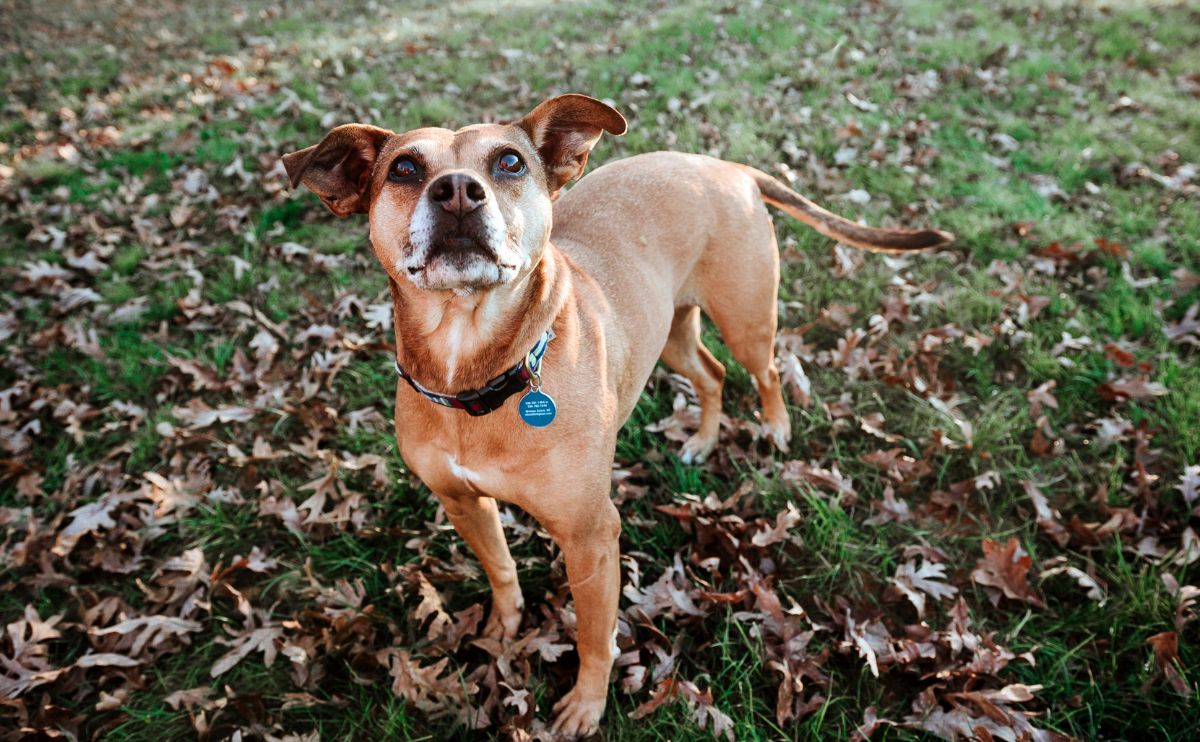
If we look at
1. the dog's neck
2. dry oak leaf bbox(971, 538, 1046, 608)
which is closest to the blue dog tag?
the dog's neck

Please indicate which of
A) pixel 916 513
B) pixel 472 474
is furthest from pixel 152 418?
pixel 916 513

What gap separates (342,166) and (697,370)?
218 cm

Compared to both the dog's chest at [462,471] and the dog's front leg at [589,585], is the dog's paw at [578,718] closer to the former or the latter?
the dog's front leg at [589,585]

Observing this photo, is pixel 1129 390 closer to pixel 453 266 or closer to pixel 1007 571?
pixel 1007 571

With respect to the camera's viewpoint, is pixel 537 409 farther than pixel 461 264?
Yes

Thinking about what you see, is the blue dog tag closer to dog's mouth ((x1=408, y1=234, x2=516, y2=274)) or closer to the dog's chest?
the dog's chest

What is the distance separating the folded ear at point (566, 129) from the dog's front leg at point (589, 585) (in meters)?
1.23

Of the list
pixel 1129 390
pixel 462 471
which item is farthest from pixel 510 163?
pixel 1129 390

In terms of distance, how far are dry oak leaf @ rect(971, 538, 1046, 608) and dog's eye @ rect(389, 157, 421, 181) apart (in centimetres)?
303

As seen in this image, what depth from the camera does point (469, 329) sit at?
7.91 feet

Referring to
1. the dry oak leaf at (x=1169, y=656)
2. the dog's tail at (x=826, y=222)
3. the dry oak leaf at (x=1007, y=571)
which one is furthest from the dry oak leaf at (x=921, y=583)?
the dog's tail at (x=826, y=222)

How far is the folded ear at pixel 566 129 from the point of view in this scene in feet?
8.61

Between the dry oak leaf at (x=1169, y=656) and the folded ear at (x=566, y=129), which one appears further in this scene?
the dry oak leaf at (x=1169, y=656)

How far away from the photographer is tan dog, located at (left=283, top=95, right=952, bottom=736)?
2273 mm
